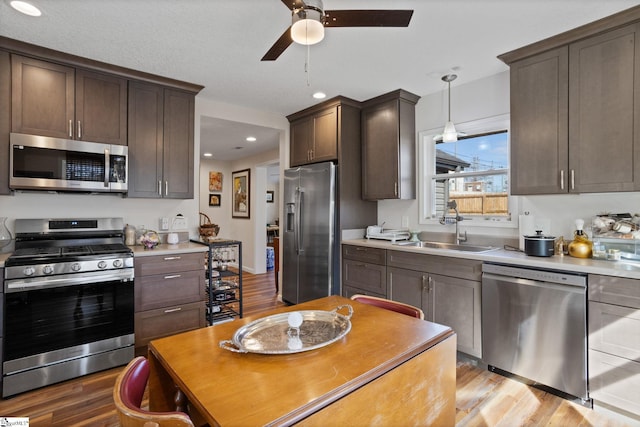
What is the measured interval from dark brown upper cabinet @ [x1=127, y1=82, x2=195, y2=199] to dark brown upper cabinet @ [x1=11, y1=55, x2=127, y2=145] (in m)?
0.12

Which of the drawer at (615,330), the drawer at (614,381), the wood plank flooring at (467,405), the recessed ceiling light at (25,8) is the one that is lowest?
the wood plank flooring at (467,405)

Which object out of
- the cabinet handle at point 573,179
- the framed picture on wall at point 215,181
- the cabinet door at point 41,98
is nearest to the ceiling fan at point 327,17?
the cabinet handle at point 573,179

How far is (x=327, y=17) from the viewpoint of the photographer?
1.65 meters

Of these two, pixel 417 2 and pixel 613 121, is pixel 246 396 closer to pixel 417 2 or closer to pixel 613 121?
pixel 417 2

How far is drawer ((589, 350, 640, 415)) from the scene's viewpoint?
1902mm

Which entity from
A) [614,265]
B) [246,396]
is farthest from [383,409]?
[614,265]

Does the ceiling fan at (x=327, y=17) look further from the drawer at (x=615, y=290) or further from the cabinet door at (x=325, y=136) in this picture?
the cabinet door at (x=325, y=136)

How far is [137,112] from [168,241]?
51.6 inches

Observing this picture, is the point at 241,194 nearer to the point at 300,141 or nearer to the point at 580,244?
the point at 300,141

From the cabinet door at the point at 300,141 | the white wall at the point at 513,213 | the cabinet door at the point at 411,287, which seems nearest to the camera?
the white wall at the point at 513,213

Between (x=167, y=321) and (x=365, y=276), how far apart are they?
1.98 metres

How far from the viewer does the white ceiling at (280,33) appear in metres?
2.06

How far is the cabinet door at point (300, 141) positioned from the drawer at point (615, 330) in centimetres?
316

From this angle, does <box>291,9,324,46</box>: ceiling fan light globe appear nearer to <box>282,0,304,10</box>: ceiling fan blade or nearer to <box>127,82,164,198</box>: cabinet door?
<box>282,0,304,10</box>: ceiling fan blade
